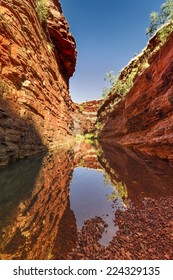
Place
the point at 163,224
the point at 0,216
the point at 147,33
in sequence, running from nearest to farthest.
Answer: the point at 163,224 → the point at 0,216 → the point at 147,33

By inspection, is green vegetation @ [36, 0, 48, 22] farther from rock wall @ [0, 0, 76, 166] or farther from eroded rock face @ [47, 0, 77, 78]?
rock wall @ [0, 0, 76, 166]

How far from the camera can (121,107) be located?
29109 mm

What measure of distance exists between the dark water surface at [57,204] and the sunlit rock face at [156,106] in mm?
4784

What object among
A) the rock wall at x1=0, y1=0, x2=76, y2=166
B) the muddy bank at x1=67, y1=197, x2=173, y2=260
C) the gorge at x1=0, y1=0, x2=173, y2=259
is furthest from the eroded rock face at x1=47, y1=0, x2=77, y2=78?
the muddy bank at x1=67, y1=197, x2=173, y2=260

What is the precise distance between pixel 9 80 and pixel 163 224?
34.2ft

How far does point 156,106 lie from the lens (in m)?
13.9

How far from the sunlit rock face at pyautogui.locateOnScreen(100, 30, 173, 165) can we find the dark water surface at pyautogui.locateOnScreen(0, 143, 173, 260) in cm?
478

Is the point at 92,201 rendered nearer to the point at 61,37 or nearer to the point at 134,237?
the point at 134,237

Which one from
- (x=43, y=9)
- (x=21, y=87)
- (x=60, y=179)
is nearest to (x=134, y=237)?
(x=60, y=179)

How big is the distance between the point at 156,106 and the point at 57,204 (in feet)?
40.2

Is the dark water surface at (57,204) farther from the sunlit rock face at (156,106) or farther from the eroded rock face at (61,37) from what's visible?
the eroded rock face at (61,37)
